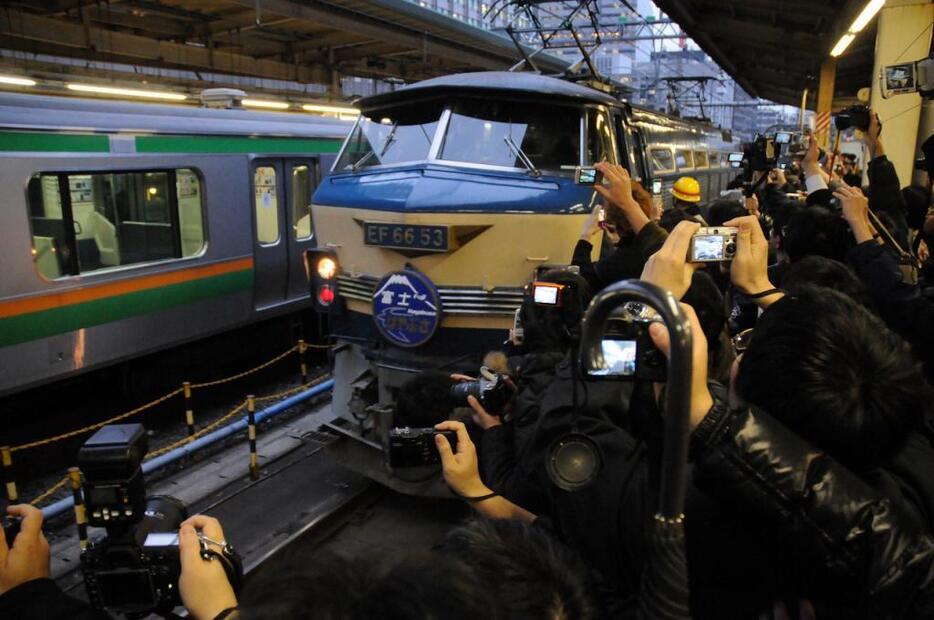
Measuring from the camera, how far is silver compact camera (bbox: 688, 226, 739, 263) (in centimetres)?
191

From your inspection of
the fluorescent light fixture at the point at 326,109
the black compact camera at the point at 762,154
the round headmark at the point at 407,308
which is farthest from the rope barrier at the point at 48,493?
the fluorescent light fixture at the point at 326,109

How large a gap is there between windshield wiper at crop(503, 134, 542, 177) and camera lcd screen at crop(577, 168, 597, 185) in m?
0.43

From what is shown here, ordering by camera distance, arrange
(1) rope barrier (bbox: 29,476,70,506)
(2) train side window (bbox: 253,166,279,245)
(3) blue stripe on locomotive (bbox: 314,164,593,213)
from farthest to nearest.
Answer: (2) train side window (bbox: 253,166,279,245), (1) rope barrier (bbox: 29,476,70,506), (3) blue stripe on locomotive (bbox: 314,164,593,213)

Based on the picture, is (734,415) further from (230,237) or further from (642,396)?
(230,237)

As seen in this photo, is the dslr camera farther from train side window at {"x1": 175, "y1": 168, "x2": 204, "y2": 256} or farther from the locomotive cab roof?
train side window at {"x1": 175, "y1": 168, "x2": 204, "y2": 256}

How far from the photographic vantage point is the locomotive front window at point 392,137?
17.0 feet

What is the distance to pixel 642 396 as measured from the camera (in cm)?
139

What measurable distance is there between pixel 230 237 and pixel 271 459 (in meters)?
3.03

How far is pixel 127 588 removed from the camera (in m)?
1.73

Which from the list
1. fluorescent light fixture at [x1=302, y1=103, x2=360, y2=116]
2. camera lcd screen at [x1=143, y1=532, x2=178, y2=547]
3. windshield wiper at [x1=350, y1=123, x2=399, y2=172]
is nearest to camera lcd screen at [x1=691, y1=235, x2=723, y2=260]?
camera lcd screen at [x1=143, y1=532, x2=178, y2=547]

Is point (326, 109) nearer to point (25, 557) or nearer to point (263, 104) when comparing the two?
point (263, 104)

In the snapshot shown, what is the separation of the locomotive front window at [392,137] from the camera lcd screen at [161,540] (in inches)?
144

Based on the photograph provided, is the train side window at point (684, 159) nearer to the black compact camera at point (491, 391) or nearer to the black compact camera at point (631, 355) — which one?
the black compact camera at point (491, 391)

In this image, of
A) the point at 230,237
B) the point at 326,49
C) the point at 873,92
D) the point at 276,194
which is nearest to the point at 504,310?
the point at 230,237
